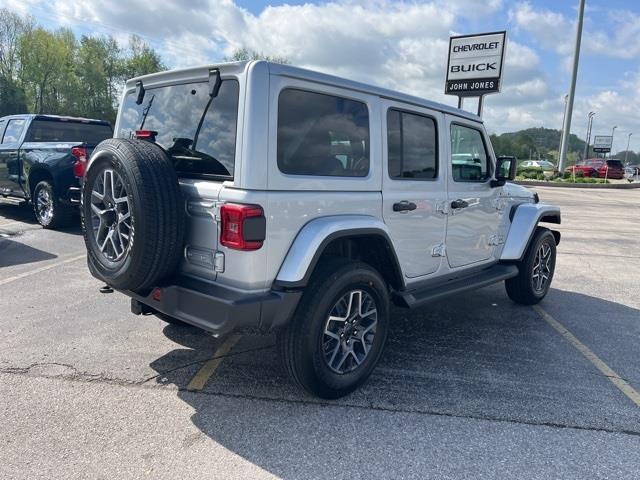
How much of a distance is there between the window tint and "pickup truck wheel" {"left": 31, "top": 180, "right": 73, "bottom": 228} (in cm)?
652

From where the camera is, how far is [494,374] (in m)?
3.71

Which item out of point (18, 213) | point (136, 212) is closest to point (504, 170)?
point (136, 212)

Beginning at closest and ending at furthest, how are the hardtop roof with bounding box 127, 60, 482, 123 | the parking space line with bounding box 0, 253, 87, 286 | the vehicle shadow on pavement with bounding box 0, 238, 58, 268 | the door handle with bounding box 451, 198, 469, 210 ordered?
the hardtop roof with bounding box 127, 60, 482, 123, the door handle with bounding box 451, 198, 469, 210, the parking space line with bounding box 0, 253, 87, 286, the vehicle shadow on pavement with bounding box 0, 238, 58, 268

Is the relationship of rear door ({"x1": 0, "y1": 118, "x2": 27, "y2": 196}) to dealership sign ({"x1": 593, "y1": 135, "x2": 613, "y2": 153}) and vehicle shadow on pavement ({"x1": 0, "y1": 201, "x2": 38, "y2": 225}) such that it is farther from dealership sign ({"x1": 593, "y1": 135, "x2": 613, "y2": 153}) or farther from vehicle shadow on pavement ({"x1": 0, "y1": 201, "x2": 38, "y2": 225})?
dealership sign ({"x1": 593, "y1": 135, "x2": 613, "y2": 153})

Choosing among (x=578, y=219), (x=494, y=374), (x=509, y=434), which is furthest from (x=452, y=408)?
(x=578, y=219)

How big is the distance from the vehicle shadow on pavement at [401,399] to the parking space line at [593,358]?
0.21 ft

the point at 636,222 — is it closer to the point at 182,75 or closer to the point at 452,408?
the point at 452,408

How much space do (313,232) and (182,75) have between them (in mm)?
1409

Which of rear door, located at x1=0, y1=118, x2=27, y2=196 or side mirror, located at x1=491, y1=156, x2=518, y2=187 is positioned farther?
rear door, located at x1=0, y1=118, x2=27, y2=196

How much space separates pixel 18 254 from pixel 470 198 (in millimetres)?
6023

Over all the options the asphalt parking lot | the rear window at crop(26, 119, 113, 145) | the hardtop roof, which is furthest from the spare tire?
the rear window at crop(26, 119, 113, 145)

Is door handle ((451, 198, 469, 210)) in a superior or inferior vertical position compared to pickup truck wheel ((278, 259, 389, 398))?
superior

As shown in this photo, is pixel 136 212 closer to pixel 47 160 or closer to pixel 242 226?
pixel 242 226

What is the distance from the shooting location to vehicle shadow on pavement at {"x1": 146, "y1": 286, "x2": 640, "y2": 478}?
Result: 271 cm
